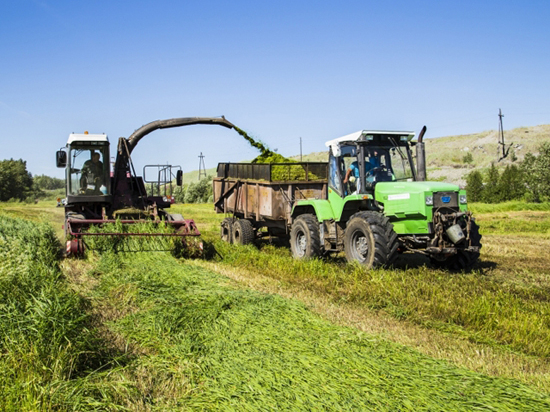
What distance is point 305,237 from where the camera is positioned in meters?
9.52

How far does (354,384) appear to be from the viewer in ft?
11.2

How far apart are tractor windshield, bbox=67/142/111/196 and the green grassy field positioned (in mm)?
3329

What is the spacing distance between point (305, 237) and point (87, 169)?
5.39 m

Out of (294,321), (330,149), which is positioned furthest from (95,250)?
(294,321)

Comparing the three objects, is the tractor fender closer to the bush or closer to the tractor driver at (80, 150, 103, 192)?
the tractor driver at (80, 150, 103, 192)

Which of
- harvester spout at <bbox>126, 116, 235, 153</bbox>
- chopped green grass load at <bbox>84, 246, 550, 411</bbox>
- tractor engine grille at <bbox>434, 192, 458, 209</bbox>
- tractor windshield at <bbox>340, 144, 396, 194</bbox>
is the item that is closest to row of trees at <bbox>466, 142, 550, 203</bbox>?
harvester spout at <bbox>126, 116, 235, 153</bbox>

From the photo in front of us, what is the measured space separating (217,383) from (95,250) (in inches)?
248

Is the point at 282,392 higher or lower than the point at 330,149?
lower

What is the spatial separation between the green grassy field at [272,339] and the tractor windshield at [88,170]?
3329 millimetres

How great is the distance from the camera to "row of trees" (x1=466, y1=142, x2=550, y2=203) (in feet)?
88.0

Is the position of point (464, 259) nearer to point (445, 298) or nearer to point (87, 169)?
point (445, 298)

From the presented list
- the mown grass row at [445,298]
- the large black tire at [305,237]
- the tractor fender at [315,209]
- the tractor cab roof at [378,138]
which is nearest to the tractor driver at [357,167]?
the tractor cab roof at [378,138]

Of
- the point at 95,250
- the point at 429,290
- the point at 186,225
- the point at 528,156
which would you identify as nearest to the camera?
the point at 429,290

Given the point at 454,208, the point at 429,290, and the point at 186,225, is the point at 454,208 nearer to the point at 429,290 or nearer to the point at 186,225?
the point at 429,290
